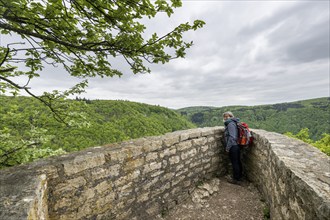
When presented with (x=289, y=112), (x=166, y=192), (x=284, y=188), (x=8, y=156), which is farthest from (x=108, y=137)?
(x=289, y=112)

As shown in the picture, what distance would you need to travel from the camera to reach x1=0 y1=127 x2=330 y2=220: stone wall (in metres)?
1.83

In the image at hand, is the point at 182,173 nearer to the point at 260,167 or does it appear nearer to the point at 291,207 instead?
the point at 260,167

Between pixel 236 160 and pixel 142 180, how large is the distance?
292 cm

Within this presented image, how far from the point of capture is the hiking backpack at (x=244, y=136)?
4975 millimetres

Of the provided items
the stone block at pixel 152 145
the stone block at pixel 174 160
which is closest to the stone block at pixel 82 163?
the stone block at pixel 152 145

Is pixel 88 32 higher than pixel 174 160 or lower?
higher

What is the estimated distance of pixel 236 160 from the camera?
204 inches

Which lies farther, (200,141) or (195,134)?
(200,141)

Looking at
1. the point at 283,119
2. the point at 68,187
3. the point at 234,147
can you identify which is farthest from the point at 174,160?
the point at 283,119

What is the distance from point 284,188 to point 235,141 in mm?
2616

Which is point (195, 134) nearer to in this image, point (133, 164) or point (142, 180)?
point (142, 180)

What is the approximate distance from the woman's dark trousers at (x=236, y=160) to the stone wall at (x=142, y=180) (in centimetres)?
34

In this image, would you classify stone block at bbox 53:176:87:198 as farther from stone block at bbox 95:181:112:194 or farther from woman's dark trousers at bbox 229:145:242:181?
woman's dark trousers at bbox 229:145:242:181

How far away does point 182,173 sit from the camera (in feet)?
14.4
